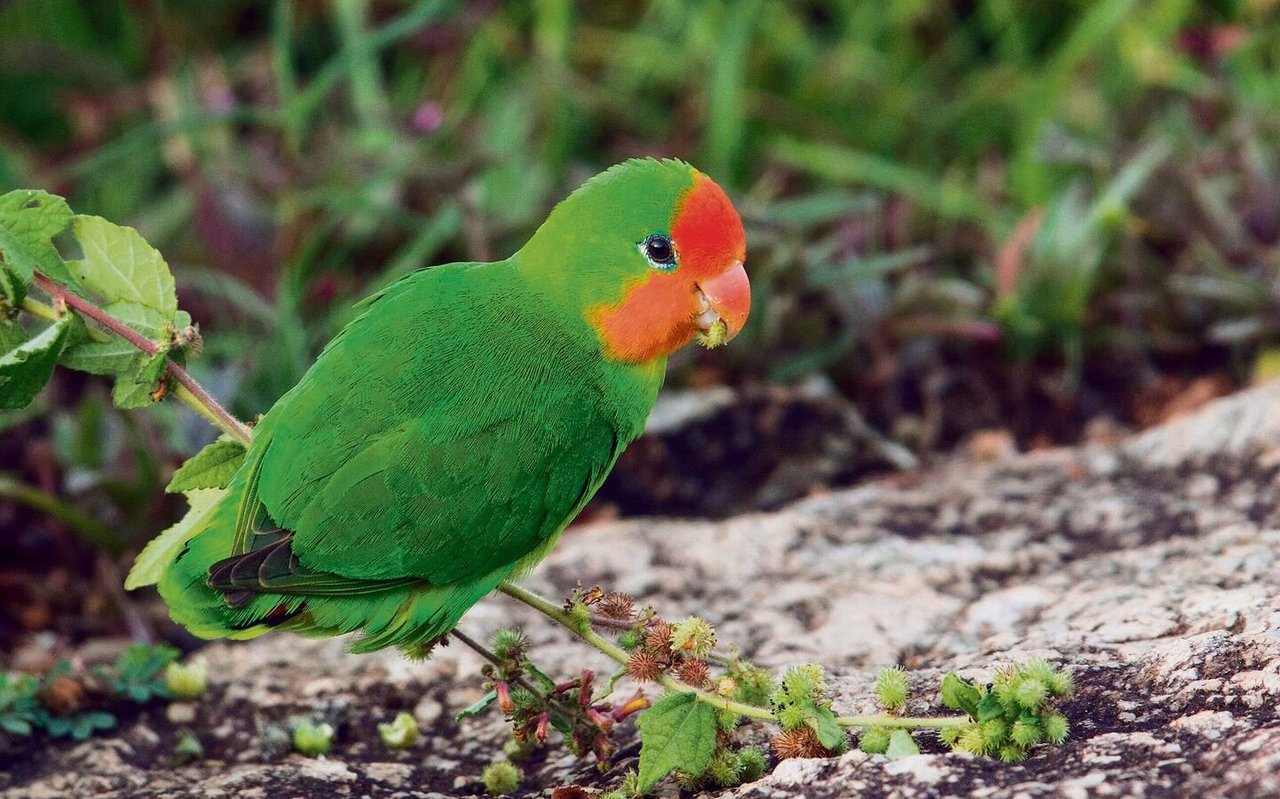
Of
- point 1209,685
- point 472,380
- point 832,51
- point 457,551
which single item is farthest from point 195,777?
point 832,51

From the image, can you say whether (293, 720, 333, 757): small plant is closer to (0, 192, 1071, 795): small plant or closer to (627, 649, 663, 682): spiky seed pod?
(0, 192, 1071, 795): small plant

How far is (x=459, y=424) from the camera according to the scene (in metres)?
1.96

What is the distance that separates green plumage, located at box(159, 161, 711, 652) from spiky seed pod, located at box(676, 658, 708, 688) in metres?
0.30

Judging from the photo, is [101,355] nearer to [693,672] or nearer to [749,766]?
[693,672]

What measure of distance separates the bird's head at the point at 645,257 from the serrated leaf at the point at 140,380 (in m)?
0.61

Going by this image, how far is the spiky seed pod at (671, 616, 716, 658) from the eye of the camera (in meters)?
1.80

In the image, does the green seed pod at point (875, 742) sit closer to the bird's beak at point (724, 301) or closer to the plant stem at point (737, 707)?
the plant stem at point (737, 707)

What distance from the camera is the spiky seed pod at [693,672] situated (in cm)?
182

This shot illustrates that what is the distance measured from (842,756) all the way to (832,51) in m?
3.30

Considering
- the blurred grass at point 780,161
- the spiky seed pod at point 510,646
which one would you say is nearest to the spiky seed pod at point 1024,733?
the spiky seed pod at point 510,646

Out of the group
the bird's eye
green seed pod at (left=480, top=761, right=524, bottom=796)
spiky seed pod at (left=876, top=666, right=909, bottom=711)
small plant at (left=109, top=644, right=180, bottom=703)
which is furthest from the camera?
small plant at (left=109, top=644, right=180, bottom=703)

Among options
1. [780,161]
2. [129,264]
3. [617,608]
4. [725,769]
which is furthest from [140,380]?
[780,161]

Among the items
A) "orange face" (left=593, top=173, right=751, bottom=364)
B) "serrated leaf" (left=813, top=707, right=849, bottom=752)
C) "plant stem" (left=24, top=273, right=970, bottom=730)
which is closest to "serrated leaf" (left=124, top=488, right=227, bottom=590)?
"plant stem" (left=24, top=273, right=970, bottom=730)

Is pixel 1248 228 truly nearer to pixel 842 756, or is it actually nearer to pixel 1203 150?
pixel 1203 150
